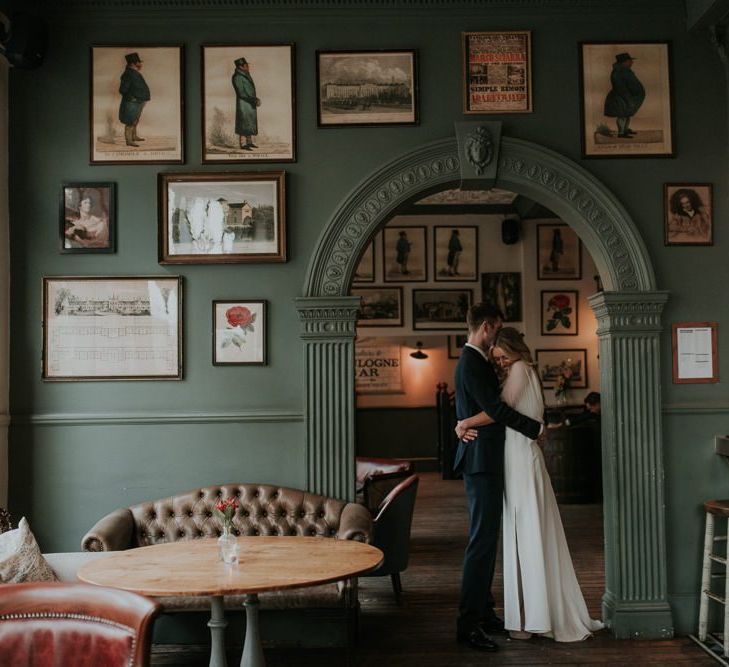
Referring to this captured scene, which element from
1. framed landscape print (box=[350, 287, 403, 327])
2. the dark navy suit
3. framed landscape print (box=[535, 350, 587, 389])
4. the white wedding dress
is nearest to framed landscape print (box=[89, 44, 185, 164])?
the dark navy suit

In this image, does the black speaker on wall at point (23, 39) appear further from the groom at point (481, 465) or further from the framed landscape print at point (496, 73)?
the groom at point (481, 465)

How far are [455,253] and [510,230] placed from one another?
100 cm

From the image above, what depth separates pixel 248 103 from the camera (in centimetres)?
538

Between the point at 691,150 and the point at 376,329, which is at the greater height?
the point at 691,150

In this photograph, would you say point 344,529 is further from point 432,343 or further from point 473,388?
point 432,343

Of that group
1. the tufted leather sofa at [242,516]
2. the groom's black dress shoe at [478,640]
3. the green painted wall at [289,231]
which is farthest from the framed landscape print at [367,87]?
the groom's black dress shoe at [478,640]

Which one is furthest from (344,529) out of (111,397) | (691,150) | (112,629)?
(691,150)

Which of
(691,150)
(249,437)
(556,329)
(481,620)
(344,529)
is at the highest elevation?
(691,150)

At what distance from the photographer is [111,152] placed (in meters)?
5.36

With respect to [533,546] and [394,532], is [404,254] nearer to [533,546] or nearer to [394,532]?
[394,532]

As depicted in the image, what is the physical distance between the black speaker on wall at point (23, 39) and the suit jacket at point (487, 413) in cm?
325

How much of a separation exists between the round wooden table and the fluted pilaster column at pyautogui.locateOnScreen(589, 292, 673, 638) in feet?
6.85

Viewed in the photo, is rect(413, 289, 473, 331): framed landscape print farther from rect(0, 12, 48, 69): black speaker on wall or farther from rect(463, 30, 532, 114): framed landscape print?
rect(0, 12, 48, 69): black speaker on wall

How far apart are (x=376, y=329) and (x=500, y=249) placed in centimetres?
246
